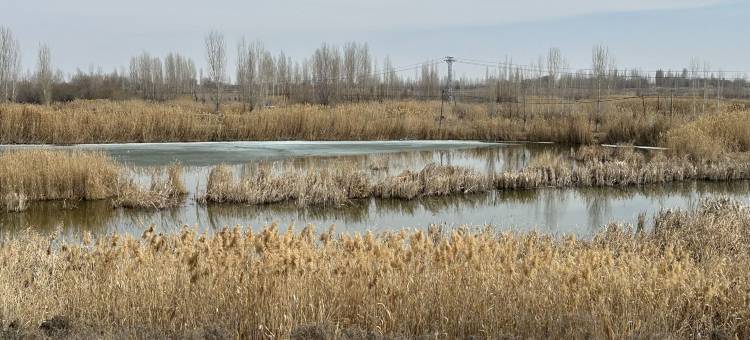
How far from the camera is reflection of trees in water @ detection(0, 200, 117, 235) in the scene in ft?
29.5

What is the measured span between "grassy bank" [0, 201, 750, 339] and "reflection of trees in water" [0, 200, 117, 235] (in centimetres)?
393

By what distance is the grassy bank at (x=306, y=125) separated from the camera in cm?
1923

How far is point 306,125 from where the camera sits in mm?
23125

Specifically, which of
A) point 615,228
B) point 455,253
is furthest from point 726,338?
point 615,228

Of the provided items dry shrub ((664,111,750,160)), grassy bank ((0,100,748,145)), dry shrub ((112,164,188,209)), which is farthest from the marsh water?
grassy bank ((0,100,748,145))

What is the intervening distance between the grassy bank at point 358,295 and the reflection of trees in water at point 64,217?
3.93m

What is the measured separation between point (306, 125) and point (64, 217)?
13730mm

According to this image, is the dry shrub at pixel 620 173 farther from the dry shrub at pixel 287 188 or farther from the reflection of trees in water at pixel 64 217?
the reflection of trees in water at pixel 64 217

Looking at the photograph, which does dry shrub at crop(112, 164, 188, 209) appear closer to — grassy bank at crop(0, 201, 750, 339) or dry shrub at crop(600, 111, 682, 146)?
grassy bank at crop(0, 201, 750, 339)

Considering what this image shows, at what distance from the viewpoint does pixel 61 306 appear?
14.5ft

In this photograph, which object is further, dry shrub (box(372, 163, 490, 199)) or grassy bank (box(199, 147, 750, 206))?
dry shrub (box(372, 163, 490, 199))

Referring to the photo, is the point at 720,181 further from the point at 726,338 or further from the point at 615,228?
Answer: the point at 726,338

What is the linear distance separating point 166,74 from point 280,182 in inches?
1716

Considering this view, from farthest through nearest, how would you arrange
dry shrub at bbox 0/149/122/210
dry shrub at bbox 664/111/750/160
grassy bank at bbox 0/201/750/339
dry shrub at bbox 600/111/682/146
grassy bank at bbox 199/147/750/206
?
dry shrub at bbox 600/111/682/146 → dry shrub at bbox 664/111/750/160 → grassy bank at bbox 199/147/750/206 → dry shrub at bbox 0/149/122/210 → grassy bank at bbox 0/201/750/339
